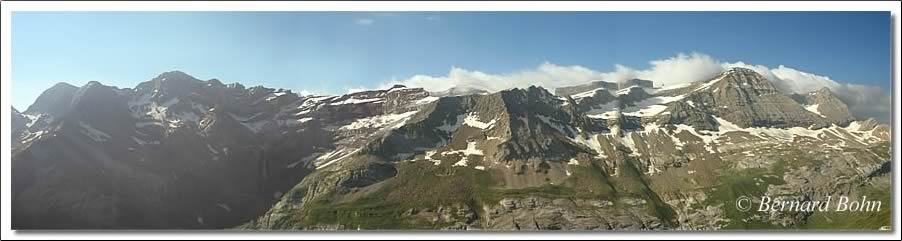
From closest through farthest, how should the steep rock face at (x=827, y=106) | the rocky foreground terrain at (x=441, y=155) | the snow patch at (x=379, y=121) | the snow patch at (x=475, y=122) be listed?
the rocky foreground terrain at (x=441, y=155) → the steep rock face at (x=827, y=106) → the snow patch at (x=379, y=121) → the snow patch at (x=475, y=122)

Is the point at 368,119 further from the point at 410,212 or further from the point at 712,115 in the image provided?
the point at 712,115

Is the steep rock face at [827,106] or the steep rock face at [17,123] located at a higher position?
the steep rock face at [827,106]

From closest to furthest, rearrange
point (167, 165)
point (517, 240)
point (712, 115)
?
1. point (517, 240)
2. point (167, 165)
3. point (712, 115)

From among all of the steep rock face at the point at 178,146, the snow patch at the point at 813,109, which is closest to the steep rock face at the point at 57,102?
the steep rock face at the point at 178,146

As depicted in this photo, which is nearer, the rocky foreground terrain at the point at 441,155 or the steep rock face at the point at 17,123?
the steep rock face at the point at 17,123

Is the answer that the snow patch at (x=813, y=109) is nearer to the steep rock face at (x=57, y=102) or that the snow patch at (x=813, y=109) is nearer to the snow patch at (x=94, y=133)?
the steep rock face at (x=57, y=102)

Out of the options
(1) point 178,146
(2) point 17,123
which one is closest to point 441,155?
(1) point 178,146
